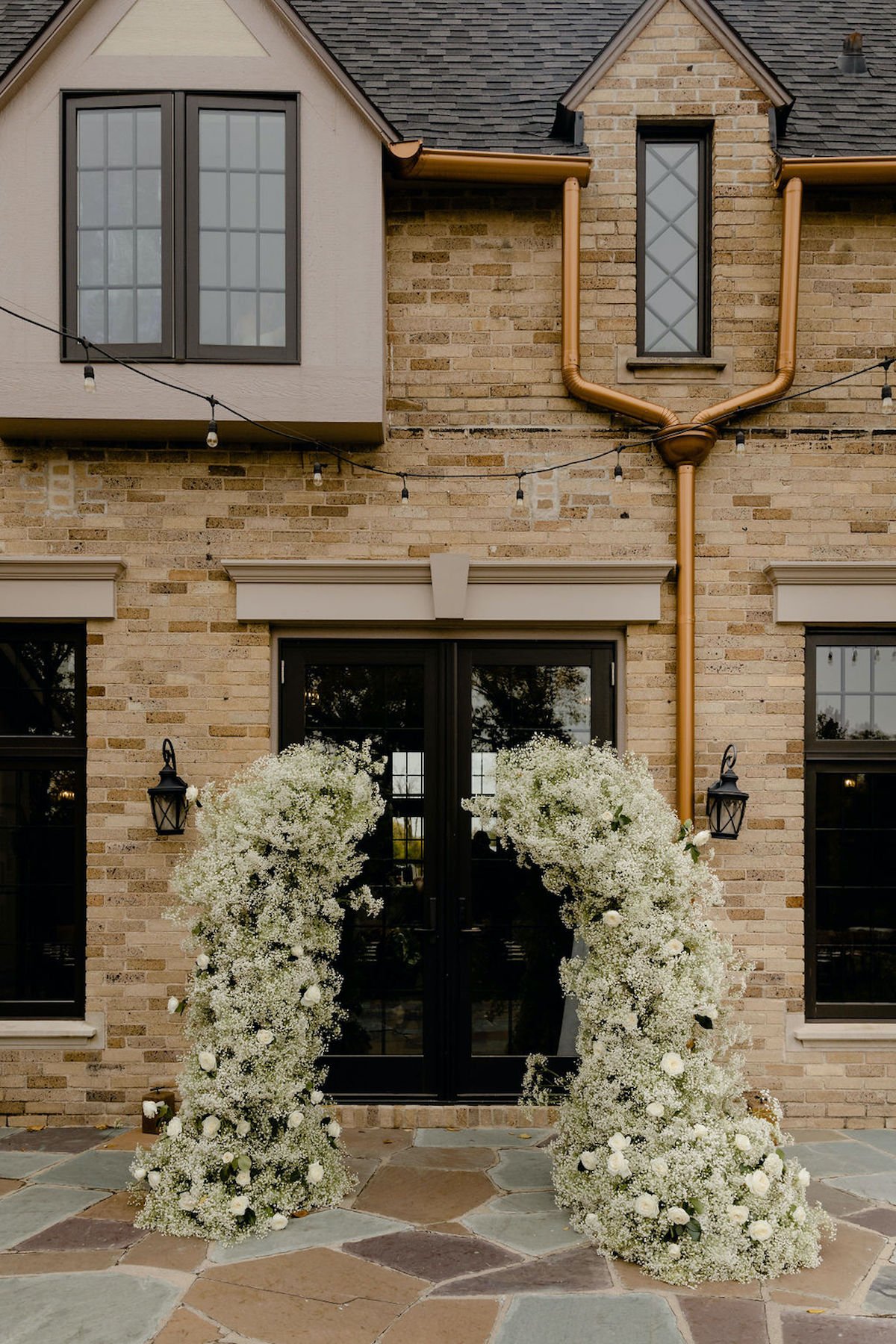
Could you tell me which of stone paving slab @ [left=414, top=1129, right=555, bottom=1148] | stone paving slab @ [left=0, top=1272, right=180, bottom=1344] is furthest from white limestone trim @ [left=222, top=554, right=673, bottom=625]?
stone paving slab @ [left=0, top=1272, right=180, bottom=1344]

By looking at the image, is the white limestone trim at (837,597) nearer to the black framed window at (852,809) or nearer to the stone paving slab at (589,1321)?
the black framed window at (852,809)

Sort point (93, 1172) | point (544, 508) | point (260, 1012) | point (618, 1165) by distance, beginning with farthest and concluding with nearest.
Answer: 1. point (544, 508)
2. point (93, 1172)
3. point (260, 1012)
4. point (618, 1165)

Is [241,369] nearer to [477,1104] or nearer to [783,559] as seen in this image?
[783,559]

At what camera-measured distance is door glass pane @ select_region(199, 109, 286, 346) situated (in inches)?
227

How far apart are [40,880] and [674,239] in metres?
5.63

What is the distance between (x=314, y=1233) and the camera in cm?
443

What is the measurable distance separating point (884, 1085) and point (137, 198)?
683 centimetres

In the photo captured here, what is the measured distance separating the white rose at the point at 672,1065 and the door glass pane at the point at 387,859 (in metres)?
1.96

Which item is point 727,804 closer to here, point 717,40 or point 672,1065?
point 672,1065

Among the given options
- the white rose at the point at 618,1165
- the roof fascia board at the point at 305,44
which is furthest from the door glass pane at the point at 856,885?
the roof fascia board at the point at 305,44

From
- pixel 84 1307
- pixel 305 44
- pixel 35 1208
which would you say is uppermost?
pixel 305 44

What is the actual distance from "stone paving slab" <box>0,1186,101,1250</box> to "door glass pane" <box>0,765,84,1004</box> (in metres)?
1.32

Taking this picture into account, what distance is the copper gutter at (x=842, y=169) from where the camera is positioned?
5.81 metres

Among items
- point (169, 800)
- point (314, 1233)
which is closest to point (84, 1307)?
point (314, 1233)
